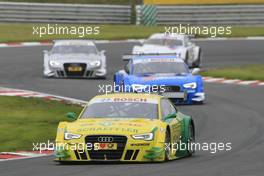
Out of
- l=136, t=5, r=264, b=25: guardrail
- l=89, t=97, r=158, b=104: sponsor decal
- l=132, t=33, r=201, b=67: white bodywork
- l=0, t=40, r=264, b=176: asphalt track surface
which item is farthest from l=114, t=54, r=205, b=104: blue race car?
l=136, t=5, r=264, b=25: guardrail

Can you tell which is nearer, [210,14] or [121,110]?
[121,110]

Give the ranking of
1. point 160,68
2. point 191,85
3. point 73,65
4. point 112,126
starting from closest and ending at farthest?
point 112,126 → point 191,85 → point 160,68 → point 73,65

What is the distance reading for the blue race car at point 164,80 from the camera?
26375mm

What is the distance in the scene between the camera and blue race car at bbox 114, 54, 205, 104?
26375 mm

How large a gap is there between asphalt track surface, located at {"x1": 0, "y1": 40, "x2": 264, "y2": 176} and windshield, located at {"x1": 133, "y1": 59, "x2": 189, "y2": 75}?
116 cm

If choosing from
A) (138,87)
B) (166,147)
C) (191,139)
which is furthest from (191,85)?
(166,147)

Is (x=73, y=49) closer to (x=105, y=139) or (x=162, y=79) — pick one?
(x=162, y=79)

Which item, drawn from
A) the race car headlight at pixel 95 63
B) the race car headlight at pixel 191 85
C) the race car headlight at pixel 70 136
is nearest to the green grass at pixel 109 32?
the race car headlight at pixel 95 63

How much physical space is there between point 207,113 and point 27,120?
4.79m

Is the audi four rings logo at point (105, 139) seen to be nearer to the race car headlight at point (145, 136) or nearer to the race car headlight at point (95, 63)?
the race car headlight at point (145, 136)

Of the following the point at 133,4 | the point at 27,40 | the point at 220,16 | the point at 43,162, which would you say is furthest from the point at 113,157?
the point at 133,4

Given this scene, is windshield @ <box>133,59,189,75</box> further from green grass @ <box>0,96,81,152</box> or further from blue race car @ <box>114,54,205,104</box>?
green grass @ <box>0,96,81,152</box>

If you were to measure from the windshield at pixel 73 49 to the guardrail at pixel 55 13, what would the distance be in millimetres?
13490

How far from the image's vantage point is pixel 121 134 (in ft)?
49.1
